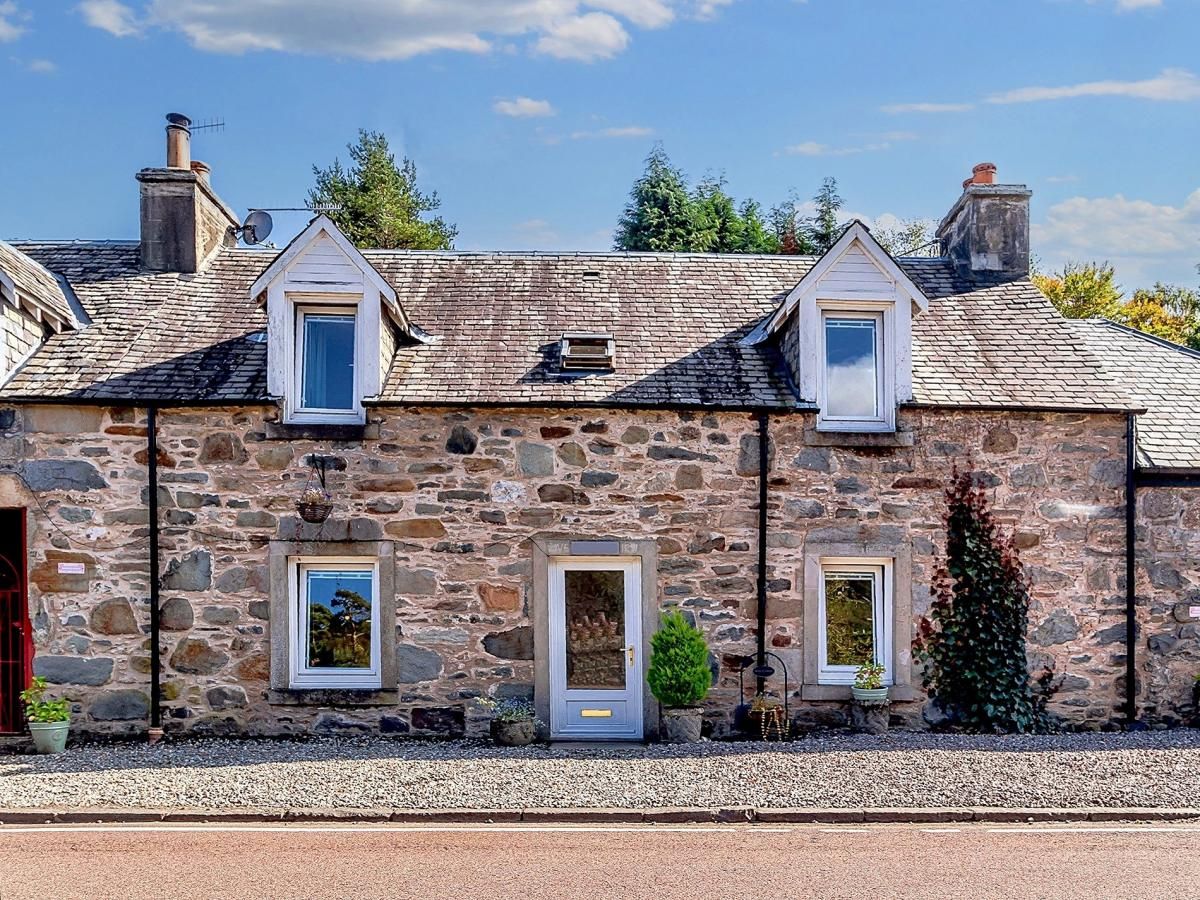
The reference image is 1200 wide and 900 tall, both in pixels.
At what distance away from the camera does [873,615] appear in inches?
471

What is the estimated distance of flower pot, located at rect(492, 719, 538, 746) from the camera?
435 inches

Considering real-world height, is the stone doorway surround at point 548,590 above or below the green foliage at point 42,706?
above

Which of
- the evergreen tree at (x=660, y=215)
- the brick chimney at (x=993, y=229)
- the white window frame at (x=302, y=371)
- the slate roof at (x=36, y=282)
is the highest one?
the evergreen tree at (x=660, y=215)

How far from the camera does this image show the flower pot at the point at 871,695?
11320 millimetres

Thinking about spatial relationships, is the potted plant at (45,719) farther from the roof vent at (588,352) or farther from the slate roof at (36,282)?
the roof vent at (588,352)

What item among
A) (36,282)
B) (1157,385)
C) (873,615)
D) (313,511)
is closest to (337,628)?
(313,511)

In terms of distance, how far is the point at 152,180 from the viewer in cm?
1386

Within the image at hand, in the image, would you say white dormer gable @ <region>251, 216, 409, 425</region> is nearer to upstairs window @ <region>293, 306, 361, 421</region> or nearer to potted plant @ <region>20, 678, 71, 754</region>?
upstairs window @ <region>293, 306, 361, 421</region>

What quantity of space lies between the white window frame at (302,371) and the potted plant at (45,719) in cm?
429

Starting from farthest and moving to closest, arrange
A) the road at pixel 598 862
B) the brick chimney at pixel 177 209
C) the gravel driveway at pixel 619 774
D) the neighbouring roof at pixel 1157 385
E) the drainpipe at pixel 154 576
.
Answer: the brick chimney at pixel 177 209 → the neighbouring roof at pixel 1157 385 → the drainpipe at pixel 154 576 → the gravel driveway at pixel 619 774 → the road at pixel 598 862

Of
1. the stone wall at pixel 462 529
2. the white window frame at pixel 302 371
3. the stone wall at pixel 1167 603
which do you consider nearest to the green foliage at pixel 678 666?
the stone wall at pixel 462 529

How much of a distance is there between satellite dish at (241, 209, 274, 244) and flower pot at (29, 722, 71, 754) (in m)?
8.27

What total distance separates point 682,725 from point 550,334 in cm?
546

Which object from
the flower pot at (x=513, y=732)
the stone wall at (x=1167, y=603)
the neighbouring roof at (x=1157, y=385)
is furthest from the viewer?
the neighbouring roof at (x=1157, y=385)
